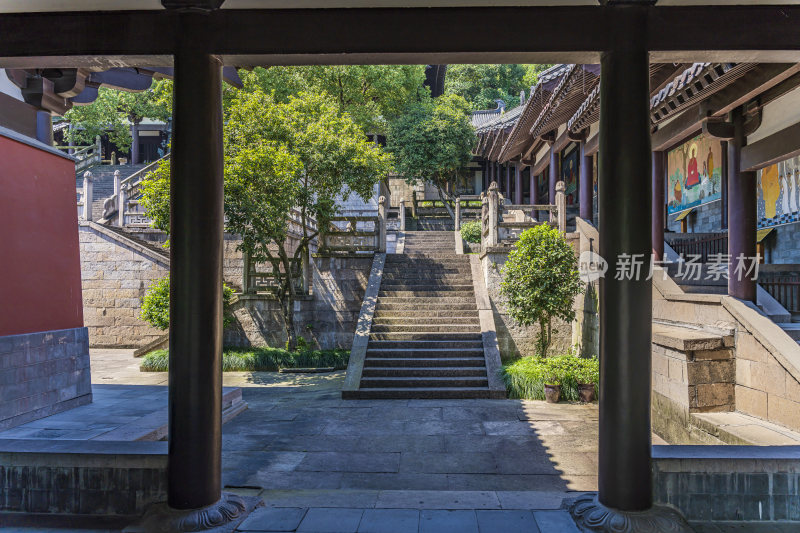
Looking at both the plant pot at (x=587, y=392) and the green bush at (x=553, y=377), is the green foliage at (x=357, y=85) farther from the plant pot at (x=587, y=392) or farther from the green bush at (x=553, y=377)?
the plant pot at (x=587, y=392)

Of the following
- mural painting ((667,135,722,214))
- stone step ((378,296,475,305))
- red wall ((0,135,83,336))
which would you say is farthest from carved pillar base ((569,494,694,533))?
mural painting ((667,135,722,214))

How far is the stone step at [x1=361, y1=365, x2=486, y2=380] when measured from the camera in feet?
31.4

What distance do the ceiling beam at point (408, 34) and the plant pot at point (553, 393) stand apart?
593 centimetres

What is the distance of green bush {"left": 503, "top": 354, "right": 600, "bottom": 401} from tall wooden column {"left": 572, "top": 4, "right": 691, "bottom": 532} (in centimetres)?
522

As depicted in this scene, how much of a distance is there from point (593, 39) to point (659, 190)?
659 cm

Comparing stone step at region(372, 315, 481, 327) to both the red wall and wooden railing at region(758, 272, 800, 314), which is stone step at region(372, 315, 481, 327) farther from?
the red wall

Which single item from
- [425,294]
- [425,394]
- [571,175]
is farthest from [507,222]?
[571,175]

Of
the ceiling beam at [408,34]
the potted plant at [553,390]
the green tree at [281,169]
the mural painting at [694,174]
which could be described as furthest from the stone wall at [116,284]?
the mural painting at [694,174]

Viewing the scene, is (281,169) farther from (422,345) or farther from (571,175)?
(571,175)

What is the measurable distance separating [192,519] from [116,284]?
1283cm

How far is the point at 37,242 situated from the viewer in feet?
19.4

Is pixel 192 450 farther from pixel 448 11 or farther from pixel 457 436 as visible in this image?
pixel 457 436

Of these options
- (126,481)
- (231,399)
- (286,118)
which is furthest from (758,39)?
(286,118)

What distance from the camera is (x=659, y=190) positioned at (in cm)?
939
